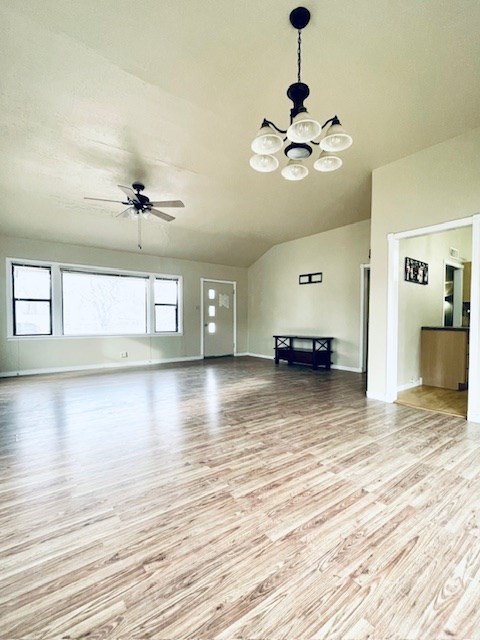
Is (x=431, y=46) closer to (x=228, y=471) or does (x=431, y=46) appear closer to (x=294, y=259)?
(x=228, y=471)

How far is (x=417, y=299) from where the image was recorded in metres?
4.66

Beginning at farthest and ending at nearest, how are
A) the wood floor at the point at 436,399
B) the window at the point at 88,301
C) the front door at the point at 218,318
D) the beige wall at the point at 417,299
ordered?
the front door at the point at 218,318 < the window at the point at 88,301 < the beige wall at the point at 417,299 < the wood floor at the point at 436,399

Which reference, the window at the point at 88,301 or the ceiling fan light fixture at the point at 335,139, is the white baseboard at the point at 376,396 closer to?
the ceiling fan light fixture at the point at 335,139

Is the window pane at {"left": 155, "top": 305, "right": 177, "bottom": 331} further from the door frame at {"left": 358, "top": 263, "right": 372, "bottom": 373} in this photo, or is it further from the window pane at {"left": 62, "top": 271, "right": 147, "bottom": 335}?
the door frame at {"left": 358, "top": 263, "right": 372, "bottom": 373}

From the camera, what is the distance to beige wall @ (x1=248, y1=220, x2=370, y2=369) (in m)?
6.15

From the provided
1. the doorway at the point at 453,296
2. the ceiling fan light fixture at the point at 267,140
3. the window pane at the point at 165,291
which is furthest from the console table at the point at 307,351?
the ceiling fan light fixture at the point at 267,140

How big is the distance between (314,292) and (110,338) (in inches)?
195

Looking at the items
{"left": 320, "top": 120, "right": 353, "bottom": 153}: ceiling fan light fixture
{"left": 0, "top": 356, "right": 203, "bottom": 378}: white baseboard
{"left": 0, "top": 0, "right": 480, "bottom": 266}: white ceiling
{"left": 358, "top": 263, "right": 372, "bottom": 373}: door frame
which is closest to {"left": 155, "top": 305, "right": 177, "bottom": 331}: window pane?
{"left": 0, "top": 356, "right": 203, "bottom": 378}: white baseboard

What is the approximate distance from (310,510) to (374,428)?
5.26 ft

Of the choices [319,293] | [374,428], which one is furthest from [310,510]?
[319,293]

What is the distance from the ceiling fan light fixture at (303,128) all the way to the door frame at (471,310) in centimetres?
236

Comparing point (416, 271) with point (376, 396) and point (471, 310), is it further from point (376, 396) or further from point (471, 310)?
→ point (376, 396)

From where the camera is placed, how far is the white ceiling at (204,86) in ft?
7.30

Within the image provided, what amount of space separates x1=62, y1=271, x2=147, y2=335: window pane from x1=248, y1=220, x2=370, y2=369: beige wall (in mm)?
3269
